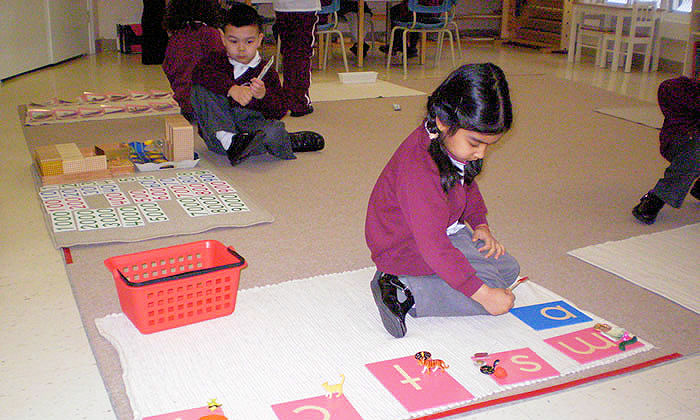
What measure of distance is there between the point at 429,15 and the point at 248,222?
13.3ft

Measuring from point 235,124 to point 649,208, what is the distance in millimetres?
1668

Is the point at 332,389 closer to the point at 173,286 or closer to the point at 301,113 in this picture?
the point at 173,286

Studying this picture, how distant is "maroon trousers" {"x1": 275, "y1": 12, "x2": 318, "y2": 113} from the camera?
3648mm

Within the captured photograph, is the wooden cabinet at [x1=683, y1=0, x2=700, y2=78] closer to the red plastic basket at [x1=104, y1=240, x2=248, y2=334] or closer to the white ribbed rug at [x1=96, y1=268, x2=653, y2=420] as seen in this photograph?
the white ribbed rug at [x1=96, y1=268, x2=653, y2=420]

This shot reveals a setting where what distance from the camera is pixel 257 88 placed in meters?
2.70

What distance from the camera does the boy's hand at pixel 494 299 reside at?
1477 mm

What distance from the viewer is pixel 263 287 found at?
5.67 ft

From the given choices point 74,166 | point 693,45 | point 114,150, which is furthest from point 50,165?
point 693,45

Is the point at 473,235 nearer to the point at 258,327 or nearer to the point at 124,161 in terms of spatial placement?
the point at 258,327

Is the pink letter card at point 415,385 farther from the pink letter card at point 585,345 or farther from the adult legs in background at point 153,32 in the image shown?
the adult legs in background at point 153,32

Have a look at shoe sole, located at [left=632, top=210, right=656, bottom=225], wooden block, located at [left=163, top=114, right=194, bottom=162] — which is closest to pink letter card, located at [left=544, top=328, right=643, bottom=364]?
shoe sole, located at [left=632, top=210, right=656, bottom=225]

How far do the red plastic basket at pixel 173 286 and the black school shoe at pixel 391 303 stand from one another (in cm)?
32

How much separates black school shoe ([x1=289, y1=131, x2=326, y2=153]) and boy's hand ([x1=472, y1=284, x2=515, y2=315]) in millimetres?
1649

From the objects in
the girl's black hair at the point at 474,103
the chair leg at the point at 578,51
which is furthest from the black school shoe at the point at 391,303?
the chair leg at the point at 578,51
